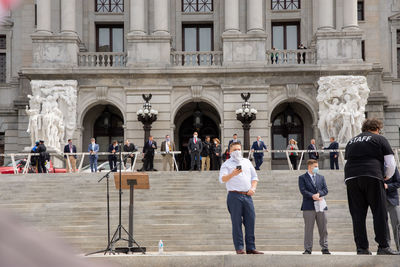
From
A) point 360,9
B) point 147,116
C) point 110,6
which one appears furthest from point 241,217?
point 360,9

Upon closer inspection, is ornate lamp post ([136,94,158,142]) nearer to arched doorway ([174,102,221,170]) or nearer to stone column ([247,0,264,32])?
arched doorway ([174,102,221,170])

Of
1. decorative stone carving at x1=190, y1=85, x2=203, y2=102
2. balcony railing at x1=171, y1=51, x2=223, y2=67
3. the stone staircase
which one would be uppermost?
balcony railing at x1=171, y1=51, x2=223, y2=67

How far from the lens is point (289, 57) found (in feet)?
119

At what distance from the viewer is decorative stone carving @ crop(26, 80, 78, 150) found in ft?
109

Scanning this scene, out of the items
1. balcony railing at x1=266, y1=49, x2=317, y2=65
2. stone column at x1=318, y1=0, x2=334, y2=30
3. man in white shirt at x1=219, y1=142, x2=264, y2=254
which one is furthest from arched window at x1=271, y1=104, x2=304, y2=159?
man in white shirt at x1=219, y1=142, x2=264, y2=254

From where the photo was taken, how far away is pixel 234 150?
1016cm

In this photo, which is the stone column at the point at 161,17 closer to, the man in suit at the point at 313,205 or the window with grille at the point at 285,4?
the window with grille at the point at 285,4

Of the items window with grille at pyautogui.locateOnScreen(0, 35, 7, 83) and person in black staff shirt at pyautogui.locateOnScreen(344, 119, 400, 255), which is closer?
person in black staff shirt at pyautogui.locateOnScreen(344, 119, 400, 255)

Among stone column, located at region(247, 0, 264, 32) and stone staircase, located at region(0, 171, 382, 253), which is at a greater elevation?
stone column, located at region(247, 0, 264, 32)

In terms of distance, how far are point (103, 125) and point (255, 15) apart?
10.3 m

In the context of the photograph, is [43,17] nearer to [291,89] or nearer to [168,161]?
[168,161]

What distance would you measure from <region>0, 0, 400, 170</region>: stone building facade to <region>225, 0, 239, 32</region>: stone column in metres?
0.05

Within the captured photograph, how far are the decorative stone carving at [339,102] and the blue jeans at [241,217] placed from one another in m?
24.3

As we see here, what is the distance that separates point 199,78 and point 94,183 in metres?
13.5
